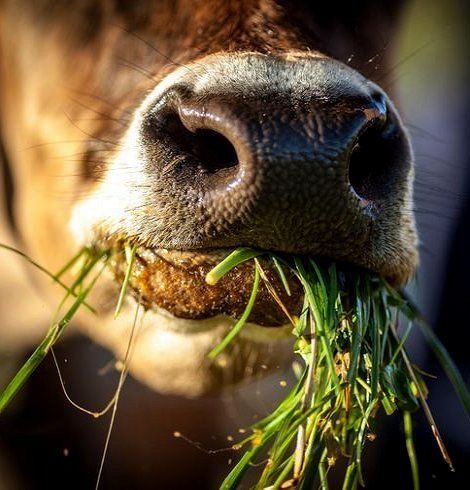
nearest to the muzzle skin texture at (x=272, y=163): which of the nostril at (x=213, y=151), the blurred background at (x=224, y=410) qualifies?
the nostril at (x=213, y=151)

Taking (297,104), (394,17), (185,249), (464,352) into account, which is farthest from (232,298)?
(464,352)

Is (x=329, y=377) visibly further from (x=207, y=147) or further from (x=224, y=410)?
(x=224, y=410)

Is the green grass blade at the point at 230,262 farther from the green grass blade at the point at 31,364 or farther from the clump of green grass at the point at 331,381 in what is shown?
the green grass blade at the point at 31,364

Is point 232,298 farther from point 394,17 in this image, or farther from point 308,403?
point 394,17

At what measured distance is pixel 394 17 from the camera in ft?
7.55

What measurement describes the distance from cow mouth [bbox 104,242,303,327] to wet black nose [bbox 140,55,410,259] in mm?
40

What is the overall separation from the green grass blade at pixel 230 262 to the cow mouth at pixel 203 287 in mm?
29

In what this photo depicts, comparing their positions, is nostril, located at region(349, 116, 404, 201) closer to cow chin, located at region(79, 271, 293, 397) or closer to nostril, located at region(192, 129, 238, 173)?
nostril, located at region(192, 129, 238, 173)

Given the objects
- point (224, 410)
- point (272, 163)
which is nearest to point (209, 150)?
point (272, 163)

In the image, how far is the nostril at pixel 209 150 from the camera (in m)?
1.38

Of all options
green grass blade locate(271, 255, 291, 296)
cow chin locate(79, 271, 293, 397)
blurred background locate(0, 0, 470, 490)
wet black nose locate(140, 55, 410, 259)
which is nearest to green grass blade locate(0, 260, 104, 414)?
cow chin locate(79, 271, 293, 397)

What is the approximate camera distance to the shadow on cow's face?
1330mm

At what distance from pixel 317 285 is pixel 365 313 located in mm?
119

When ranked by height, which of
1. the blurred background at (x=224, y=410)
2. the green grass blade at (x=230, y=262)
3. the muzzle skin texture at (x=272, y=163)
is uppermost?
the muzzle skin texture at (x=272, y=163)
